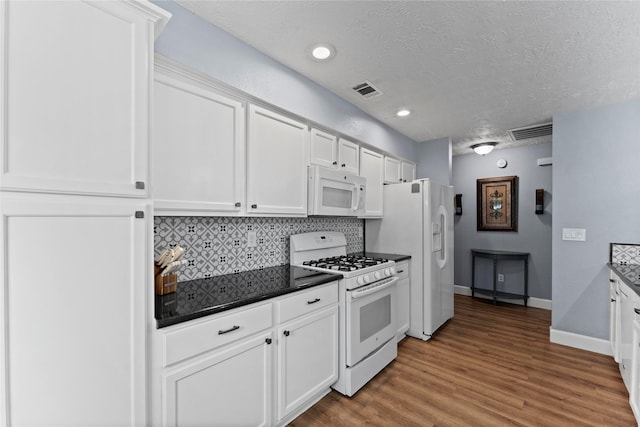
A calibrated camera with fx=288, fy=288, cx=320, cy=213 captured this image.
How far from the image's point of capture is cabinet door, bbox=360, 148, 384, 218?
10.7ft

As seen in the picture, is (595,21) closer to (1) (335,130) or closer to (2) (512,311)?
(1) (335,130)

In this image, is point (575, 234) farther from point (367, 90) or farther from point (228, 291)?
point (228, 291)

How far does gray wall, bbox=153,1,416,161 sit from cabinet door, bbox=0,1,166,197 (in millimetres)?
466

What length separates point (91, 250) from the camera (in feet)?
3.58

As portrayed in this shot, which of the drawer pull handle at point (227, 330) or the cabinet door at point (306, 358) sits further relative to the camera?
the cabinet door at point (306, 358)

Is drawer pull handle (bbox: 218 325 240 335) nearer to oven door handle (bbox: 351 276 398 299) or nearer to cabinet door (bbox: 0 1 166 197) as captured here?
cabinet door (bbox: 0 1 166 197)

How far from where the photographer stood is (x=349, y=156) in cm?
303

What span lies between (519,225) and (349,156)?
3.36 metres

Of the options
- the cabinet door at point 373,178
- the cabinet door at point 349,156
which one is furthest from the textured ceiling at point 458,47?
the cabinet door at point 373,178

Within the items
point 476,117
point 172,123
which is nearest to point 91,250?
point 172,123

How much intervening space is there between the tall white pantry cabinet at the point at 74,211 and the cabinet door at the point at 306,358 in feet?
2.57

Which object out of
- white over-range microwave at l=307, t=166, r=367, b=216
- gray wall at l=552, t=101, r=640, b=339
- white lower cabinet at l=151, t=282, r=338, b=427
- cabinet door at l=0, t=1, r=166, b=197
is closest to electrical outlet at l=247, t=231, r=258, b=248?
white over-range microwave at l=307, t=166, r=367, b=216

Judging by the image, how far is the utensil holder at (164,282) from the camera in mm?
1570

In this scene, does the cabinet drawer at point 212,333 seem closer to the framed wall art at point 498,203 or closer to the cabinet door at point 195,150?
the cabinet door at point 195,150
